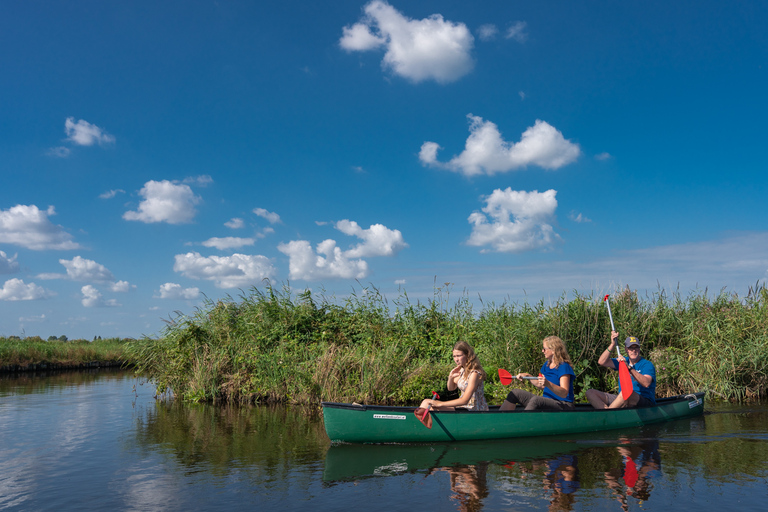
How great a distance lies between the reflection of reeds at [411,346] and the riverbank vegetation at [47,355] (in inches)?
486

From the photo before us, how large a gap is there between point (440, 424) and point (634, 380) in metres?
3.98

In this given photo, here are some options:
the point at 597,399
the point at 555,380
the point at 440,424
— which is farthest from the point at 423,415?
the point at 597,399

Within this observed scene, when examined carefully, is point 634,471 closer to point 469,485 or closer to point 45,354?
point 469,485

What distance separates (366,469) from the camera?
694cm

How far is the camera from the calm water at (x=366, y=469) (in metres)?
5.64

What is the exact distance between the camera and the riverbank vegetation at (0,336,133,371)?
89.9 feet

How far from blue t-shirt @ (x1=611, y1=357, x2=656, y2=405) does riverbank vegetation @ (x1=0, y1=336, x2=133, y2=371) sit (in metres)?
22.4

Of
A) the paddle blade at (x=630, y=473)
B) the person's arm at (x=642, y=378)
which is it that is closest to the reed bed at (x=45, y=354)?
the person's arm at (x=642, y=378)

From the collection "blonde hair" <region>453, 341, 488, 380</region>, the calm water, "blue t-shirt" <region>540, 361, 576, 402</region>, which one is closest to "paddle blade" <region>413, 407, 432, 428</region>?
the calm water

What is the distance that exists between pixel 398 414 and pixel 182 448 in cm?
356

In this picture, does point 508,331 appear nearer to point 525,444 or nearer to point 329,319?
point 525,444

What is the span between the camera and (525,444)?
811 centimetres

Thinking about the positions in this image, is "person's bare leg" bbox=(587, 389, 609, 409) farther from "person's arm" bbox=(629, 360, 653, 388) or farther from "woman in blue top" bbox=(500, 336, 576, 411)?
"woman in blue top" bbox=(500, 336, 576, 411)

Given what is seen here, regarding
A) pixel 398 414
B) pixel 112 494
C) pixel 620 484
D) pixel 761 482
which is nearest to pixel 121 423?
pixel 112 494
